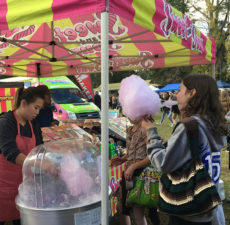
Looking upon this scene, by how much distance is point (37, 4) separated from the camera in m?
1.51

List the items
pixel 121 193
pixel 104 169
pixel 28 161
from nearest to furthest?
pixel 104 169
pixel 28 161
pixel 121 193

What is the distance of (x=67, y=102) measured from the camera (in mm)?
9398

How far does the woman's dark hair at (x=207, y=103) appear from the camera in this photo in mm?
1340

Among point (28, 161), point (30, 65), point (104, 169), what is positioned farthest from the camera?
point (30, 65)

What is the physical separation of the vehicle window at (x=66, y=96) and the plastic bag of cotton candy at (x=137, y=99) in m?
7.78

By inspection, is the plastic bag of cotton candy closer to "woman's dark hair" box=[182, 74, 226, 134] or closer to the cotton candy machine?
"woman's dark hair" box=[182, 74, 226, 134]

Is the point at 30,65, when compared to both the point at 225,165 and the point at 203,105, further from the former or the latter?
the point at 225,165

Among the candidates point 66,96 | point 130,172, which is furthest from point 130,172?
point 66,96

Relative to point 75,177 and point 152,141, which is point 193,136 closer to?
point 152,141

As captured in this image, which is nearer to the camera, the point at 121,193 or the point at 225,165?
the point at 121,193

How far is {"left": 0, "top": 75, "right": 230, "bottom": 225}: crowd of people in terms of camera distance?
1.30 meters

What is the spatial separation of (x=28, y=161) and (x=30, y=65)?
12.1 ft

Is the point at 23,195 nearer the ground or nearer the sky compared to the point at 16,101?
nearer the ground

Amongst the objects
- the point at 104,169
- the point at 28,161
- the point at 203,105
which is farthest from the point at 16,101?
the point at 203,105
